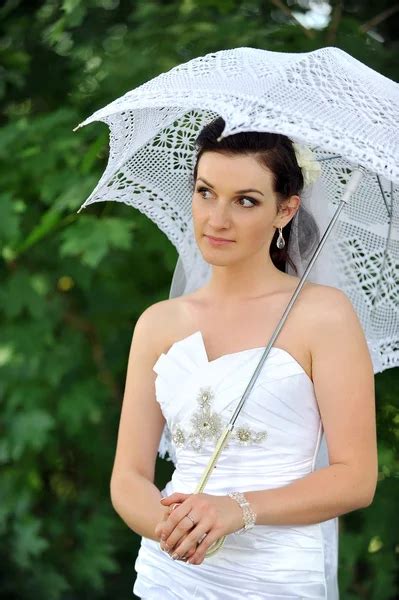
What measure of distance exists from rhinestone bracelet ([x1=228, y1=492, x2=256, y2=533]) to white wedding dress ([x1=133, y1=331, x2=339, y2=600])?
Answer: 185 millimetres

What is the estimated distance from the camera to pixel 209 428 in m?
2.47

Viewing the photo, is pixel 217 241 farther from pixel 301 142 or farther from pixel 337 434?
pixel 337 434

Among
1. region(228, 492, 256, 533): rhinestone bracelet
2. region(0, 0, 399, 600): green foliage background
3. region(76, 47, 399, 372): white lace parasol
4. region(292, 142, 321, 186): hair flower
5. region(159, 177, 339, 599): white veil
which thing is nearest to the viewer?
region(76, 47, 399, 372): white lace parasol

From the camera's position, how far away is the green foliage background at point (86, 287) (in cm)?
396

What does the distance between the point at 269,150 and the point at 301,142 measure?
0.48ft

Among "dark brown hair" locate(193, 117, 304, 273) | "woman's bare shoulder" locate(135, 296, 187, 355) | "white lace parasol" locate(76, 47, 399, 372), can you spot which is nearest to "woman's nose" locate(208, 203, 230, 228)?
"dark brown hair" locate(193, 117, 304, 273)

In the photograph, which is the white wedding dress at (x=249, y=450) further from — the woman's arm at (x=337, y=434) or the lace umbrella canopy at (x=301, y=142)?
the lace umbrella canopy at (x=301, y=142)

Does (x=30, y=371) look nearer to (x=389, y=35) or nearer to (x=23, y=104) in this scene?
(x=23, y=104)

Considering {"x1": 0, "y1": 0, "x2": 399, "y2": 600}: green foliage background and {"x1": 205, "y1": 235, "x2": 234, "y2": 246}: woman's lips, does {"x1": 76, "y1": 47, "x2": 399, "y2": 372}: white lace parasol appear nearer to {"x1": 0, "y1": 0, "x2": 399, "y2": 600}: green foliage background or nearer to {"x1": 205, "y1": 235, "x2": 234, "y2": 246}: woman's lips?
{"x1": 205, "y1": 235, "x2": 234, "y2": 246}: woman's lips

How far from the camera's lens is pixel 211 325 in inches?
102

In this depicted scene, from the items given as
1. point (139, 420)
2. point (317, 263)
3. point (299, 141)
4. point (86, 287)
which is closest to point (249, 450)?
point (139, 420)

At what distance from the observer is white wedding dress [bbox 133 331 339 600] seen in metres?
2.43

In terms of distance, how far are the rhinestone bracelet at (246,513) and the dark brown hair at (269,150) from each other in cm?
71

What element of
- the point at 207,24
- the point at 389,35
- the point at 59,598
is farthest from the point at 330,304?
the point at 59,598
